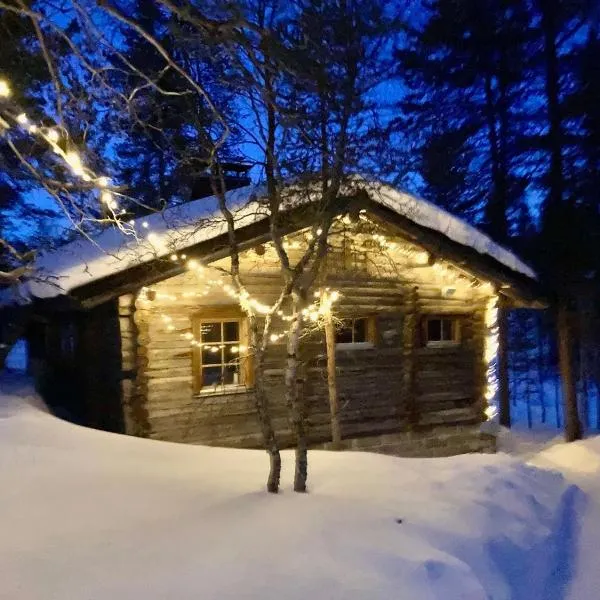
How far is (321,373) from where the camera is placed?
33.9 feet

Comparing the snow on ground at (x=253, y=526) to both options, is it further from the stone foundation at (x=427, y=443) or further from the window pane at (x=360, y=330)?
the window pane at (x=360, y=330)

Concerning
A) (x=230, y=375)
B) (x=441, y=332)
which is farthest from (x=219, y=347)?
(x=441, y=332)

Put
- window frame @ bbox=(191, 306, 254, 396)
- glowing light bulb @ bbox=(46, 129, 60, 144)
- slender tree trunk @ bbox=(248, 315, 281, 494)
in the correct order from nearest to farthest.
A: glowing light bulb @ bbox=(46, 129, 60, 144) → slender tree trunk @ bbox=(248, 315, 281, 494) → window frame @ bbox=(191, 306, 254, 396)

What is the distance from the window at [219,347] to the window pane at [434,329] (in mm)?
4802

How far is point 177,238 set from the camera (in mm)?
7711

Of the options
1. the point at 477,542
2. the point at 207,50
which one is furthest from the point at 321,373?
the point at 207,50

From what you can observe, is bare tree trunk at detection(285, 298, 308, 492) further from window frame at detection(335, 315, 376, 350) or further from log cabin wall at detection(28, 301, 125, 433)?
window frame at detection(335, 315, 376, 350)

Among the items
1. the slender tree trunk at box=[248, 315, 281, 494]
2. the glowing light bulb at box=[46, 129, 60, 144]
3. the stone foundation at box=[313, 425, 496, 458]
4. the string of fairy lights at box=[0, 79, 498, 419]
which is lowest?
the stone foundation at box=[313, 425, 496, 458]

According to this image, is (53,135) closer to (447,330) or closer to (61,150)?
(61,150)

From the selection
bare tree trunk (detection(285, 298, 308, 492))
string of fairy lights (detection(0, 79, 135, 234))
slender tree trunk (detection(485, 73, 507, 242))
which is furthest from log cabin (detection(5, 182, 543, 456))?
slender tree trunk (detection(485, 73, 507, 242))

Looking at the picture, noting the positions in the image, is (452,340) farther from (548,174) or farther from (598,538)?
(548,174)

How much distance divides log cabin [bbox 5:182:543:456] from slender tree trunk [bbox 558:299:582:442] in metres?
2.20

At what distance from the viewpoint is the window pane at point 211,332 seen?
33.9ft

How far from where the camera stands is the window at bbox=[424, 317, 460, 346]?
12.7m
